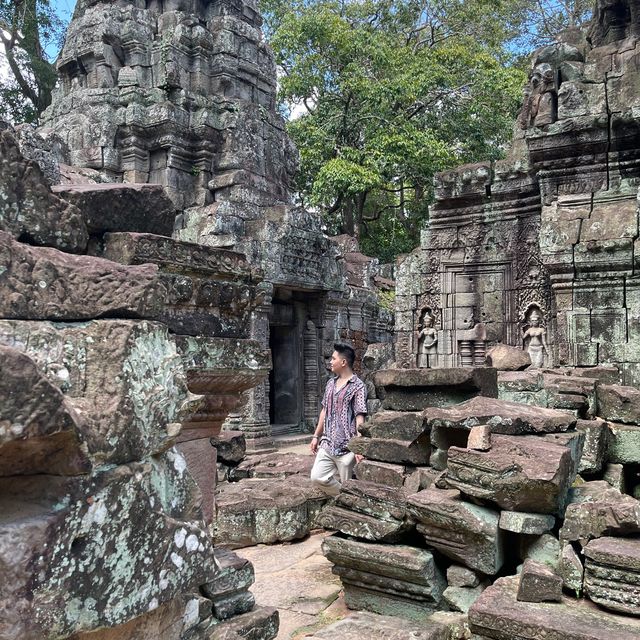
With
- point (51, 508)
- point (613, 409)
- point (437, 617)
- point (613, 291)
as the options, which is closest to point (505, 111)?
point (613, 291)

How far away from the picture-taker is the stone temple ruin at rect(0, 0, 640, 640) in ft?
4.55

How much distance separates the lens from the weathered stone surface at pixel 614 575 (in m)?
2.99

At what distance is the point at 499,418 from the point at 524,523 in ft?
2.42

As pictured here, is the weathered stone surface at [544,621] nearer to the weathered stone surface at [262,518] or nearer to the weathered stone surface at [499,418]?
the weathered stone surface at [499,418]

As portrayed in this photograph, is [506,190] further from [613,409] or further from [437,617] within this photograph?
[437,617]

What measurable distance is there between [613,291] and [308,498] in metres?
3.97

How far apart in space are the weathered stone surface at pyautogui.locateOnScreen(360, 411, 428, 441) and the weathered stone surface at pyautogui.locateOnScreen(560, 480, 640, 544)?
128 cm

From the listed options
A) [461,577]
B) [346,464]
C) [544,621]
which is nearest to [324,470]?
[346,464]

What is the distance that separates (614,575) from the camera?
3.05 metres

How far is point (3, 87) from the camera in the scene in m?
19.1

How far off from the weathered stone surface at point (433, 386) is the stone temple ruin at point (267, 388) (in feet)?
0.06

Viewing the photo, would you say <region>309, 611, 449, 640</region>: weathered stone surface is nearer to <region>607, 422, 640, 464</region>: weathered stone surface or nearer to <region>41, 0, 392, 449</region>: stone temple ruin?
<region>607, 422, 640, 464</region>: weathered stone surface

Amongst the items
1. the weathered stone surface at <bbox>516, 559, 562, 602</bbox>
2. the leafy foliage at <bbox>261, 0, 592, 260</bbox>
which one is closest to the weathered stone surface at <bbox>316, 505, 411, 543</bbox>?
the weathered stone surface at <bbox>516, 559, 562, 602</bbox>

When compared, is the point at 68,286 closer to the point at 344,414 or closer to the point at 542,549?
the point at 542,549
